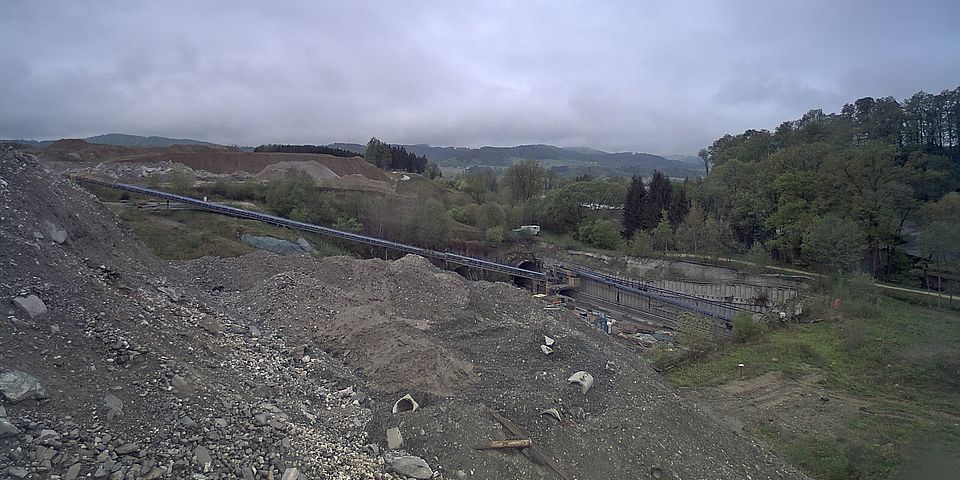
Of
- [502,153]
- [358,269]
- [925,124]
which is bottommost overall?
[358,269]

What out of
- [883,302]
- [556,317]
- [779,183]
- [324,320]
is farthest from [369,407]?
[779,183]

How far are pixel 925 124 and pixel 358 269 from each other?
30.3 m

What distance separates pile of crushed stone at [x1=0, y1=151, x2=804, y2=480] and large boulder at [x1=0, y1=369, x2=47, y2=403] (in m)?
0.01

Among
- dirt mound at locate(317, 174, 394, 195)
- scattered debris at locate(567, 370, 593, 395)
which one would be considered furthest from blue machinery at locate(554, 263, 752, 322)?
dirt mound at locate(317, 174, 394, 195)

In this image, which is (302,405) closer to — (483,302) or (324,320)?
(324,320)

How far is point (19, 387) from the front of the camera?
470cm

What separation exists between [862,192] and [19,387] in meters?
26.5

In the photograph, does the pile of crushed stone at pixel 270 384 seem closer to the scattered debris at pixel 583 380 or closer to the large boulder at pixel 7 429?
the large boulder at pixel 7 429

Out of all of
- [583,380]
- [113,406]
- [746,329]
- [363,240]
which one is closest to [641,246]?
[746,329]

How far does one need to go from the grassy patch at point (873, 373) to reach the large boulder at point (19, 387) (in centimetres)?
1040

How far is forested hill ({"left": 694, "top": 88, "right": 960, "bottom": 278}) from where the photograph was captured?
760 inches

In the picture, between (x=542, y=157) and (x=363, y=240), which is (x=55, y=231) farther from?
(x=542, y=157)

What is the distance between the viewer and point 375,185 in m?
39.1

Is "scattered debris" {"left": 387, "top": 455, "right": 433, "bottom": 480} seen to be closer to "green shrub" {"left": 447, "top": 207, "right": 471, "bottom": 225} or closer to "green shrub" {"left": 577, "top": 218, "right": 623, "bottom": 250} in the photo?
"green shrub" {"left": 577, "top": 218, "right": 623, "bottom": 250}
